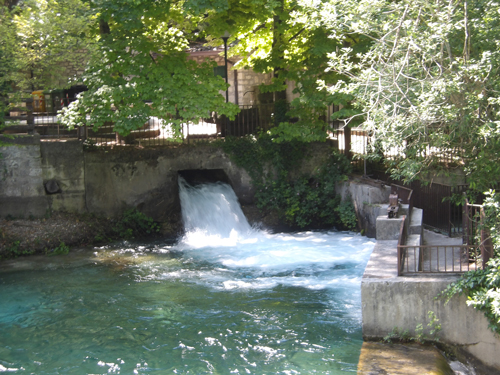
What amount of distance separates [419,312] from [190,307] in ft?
14.3

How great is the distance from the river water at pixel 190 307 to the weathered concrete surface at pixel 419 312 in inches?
27.3

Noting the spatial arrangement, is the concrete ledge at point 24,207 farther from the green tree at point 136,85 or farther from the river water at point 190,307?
the green tree at point 136,85

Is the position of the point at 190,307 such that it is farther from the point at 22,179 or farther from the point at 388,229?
the point at 22,179

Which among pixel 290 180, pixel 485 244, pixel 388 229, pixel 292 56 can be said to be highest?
pixel 292 56

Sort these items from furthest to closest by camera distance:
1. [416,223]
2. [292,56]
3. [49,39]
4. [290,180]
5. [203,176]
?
[203,176]
[290,180]
[49,39]
[292,56]
[416,223]

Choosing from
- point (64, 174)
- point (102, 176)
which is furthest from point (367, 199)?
point (64, 174)

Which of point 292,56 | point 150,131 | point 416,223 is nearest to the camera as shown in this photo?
point 416,223

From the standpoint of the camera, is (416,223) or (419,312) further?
(416,223)

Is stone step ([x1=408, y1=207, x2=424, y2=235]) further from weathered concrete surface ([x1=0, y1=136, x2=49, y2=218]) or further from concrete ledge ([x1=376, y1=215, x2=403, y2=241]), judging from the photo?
weathered concrete surface ([x1=0, y1=136, x2=49, y2=218])

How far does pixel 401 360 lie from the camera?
7434mm

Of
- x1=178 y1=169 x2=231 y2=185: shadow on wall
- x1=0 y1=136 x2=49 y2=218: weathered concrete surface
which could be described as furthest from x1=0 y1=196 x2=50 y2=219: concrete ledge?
x1=178 y1=169 x2=231 y2=185: shadow on wall

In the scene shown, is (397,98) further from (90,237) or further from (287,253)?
(90,237)

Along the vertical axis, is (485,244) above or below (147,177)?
below

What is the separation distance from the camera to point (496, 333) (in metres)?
7.57
